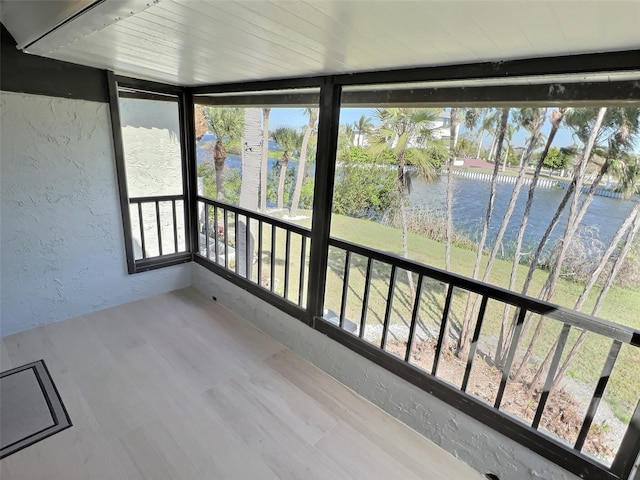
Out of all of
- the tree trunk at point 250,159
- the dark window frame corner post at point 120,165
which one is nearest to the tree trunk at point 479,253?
the tree trunk at point 250,159

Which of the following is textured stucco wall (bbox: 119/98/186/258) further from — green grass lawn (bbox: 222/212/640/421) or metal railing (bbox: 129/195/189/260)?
green grass lawn (bbox: 222/212/640/421)

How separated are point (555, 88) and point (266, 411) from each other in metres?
2.35

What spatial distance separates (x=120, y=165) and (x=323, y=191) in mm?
1963

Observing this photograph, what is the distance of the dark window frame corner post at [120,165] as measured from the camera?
8.82ft

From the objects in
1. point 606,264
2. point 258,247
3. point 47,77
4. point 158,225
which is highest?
point 47,77

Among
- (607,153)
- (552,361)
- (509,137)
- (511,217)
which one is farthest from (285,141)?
(552,361)

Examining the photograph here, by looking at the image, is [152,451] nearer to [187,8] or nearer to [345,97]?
[187,8]

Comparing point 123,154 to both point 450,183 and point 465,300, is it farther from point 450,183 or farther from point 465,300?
point 465,300

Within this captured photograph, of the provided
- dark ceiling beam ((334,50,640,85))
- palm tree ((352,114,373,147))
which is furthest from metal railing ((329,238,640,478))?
palm tree ((352,114,373,147))

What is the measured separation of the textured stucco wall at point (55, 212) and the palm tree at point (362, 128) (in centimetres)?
262

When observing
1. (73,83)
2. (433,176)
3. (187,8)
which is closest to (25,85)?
(73,83)

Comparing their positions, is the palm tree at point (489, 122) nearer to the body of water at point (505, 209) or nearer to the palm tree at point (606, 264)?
the body of water at point (505, 209)

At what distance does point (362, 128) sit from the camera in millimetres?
3938

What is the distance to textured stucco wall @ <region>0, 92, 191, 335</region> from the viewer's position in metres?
2.42
